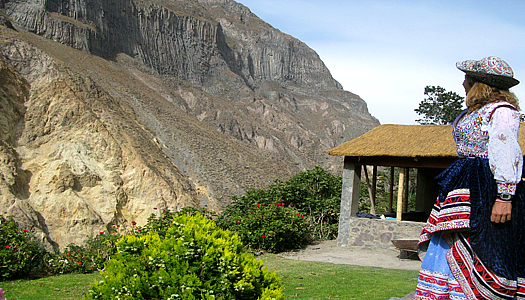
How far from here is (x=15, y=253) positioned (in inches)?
341

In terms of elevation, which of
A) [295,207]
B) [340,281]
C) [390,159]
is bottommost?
[340,281]

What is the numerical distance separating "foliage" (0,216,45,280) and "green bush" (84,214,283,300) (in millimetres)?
6206

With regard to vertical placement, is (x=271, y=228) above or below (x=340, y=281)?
above

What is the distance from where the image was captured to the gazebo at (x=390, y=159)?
11312 millimetres

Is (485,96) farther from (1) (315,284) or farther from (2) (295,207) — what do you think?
(2) (295,207)

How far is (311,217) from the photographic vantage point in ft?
47.8

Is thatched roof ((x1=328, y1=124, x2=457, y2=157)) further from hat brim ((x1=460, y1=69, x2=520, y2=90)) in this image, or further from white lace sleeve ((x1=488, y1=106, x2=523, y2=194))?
white lace sleeve ((x1=488, y1=106, x2=523, y2=194))

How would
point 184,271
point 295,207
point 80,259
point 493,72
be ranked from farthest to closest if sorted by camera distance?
point 295,207 < point 80,259 < point 184,271 < point 493,72

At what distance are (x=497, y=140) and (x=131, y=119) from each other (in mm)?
24748

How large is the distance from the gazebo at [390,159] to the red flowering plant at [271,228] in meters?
1.31

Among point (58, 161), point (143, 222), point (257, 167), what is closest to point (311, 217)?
point (143, 222)

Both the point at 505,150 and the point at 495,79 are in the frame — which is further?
the point at 495,79

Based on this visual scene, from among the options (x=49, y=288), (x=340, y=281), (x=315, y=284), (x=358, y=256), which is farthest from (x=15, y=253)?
(x=358, y=256)

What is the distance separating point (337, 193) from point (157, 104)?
21435 mm
